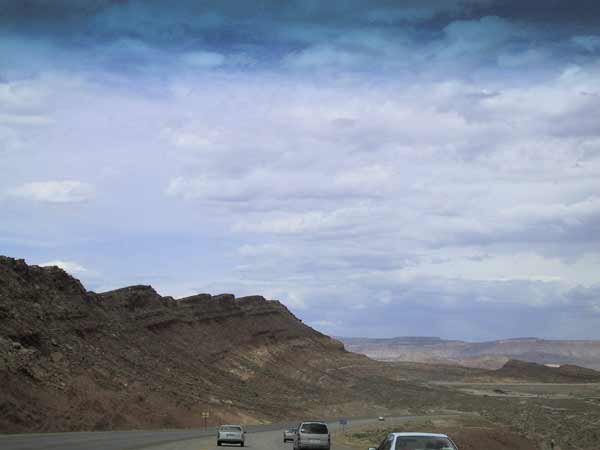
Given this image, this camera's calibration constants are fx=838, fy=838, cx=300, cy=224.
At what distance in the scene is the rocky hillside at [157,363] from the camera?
216 ft

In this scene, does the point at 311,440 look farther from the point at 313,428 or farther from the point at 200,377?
the point at 200,377

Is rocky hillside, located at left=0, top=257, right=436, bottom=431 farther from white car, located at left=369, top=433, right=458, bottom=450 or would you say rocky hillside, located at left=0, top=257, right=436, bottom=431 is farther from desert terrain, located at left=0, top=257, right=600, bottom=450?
white car, located at left=369, top=433, right=458, bottom=450

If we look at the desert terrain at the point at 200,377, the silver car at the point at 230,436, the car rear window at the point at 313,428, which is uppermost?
the desert terrain at the point at 200,377

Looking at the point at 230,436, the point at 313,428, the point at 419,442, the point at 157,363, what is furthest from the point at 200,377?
the point at 419,442

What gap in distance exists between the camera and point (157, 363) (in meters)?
91.4

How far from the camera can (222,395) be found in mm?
93062

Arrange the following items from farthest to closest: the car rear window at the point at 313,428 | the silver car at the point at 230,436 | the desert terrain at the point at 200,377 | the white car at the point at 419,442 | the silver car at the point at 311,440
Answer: the desert terrain at the point at 200,377 → the silver car at the point at 230,436 → the car rear window at the point at 313,428 → the silver car at the point at 311,440 → the white car at the point at 419,442

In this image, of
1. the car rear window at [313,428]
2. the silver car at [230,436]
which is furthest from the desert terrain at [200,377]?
the car rear window at [313,428]

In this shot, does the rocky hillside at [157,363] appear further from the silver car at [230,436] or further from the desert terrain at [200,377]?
the silver car at [230,436]

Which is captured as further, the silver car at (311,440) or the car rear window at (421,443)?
the silver car at (311,440)

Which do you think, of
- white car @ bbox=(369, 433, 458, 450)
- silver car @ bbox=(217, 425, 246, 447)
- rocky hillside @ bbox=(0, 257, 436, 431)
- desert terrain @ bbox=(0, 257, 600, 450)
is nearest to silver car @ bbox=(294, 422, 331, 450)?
silver car @ bbox=(217, 425, 246, 447)

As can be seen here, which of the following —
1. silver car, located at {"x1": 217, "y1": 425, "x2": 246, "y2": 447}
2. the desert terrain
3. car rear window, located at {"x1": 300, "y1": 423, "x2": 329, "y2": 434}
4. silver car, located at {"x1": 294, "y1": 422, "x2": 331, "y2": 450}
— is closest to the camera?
silver car, located at {"x1": 294, "y1": 422, "x2": 331, "y2": 450}

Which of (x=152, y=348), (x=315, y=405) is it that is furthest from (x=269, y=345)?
(x=152, y=348)

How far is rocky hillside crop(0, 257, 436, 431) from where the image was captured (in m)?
65.9
